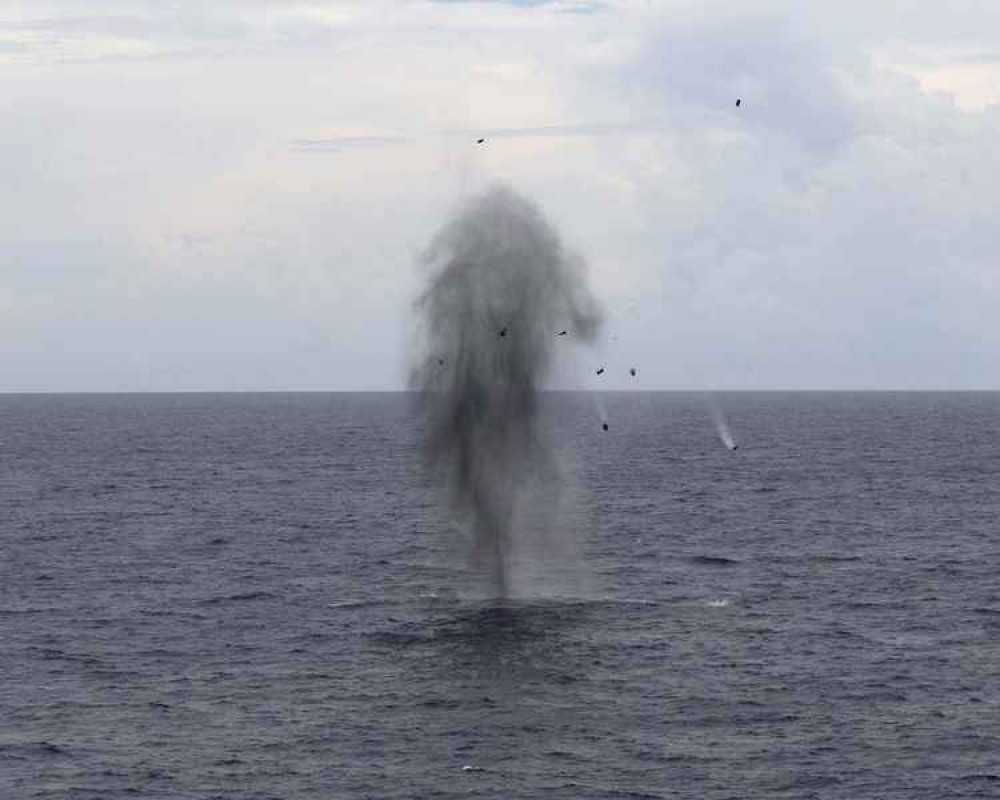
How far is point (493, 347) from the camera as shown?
112250mm

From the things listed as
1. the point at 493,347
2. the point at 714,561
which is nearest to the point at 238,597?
the point at 493,347

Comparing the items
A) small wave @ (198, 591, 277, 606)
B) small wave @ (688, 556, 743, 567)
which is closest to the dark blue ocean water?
small wave @ (688, 556, 743, 567)

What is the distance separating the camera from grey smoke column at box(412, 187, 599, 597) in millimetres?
112438

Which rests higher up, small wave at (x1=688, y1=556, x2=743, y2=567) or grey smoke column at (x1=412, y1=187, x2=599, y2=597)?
grey smoke column at (x1=412, y1=187, x2=599, y2=597)

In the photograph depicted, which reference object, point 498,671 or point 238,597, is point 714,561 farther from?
point 498,671

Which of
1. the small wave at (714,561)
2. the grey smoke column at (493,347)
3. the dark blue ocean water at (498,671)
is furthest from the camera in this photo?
the small wave at (714,561)

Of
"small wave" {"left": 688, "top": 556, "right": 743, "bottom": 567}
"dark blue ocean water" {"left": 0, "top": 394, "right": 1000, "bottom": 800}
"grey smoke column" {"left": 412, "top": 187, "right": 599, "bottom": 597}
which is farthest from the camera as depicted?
"small wave" {"left": 688, "top": 556, "right": 743, "bottom": 567}

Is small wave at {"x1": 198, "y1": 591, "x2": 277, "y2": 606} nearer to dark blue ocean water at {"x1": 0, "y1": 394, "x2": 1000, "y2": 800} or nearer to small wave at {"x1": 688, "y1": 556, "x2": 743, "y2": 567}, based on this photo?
A: dark blue ocean water at {"x1": 0, "y1": 394, "x2": 1000, "y2": 800}

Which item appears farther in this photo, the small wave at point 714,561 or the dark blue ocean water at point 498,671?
the small wave at point 714,561

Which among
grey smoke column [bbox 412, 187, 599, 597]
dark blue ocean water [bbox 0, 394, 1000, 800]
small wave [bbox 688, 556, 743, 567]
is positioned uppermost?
grey smoke column [bbox 412, 187, 599, 597]

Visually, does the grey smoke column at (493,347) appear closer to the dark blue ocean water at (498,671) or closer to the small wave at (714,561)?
→ the dark blue ocean water at (498,671)

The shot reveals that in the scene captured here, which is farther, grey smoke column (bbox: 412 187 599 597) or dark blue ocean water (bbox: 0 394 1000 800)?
grey smoke column (bbox: 412 187 599 597)

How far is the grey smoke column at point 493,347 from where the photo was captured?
11244cm

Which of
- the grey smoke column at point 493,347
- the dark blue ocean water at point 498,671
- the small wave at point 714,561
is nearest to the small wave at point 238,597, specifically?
the dark blue ocean water at point 498,671
